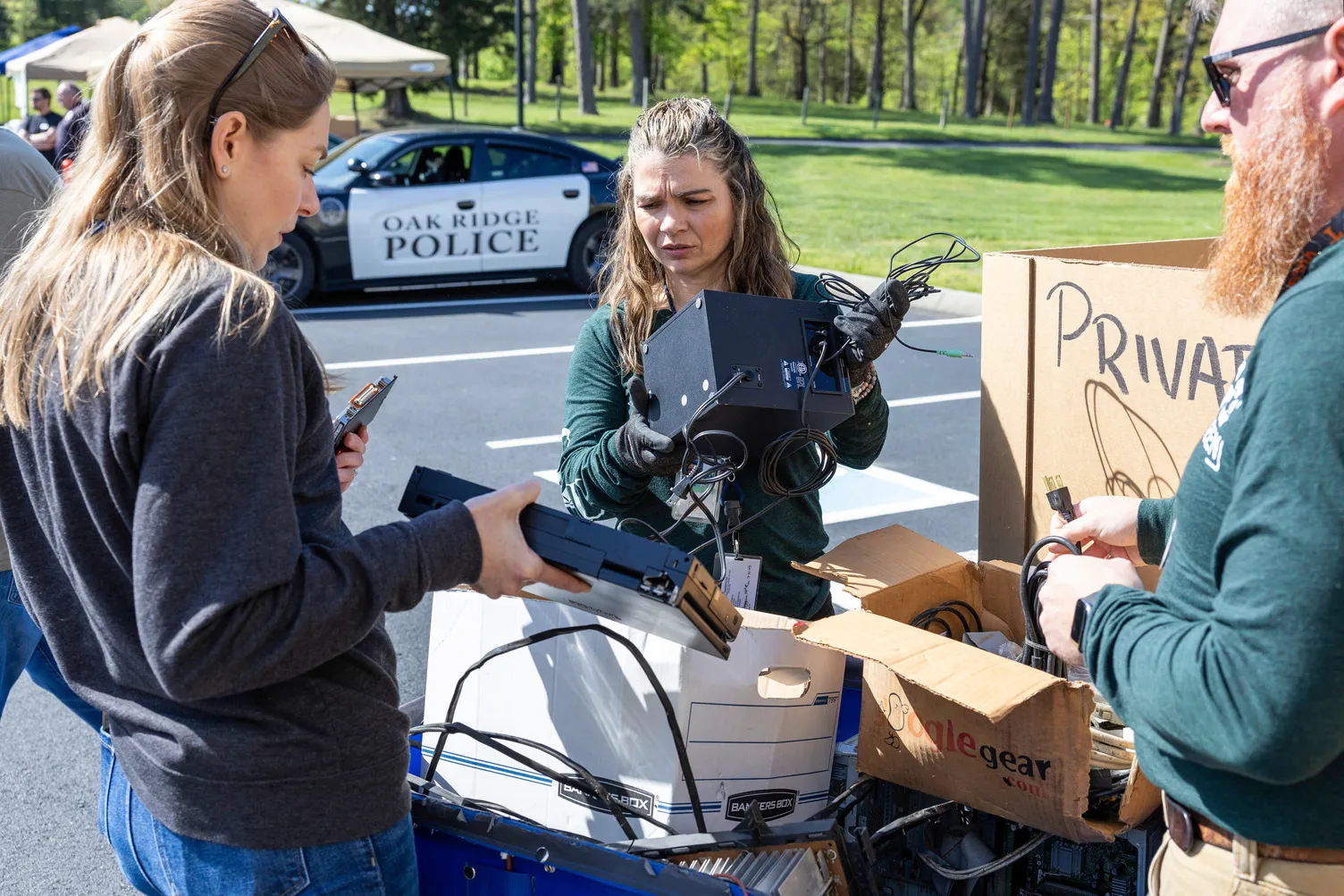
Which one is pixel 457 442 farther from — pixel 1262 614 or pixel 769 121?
pixel 769 121

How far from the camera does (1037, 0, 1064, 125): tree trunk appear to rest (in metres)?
42.6

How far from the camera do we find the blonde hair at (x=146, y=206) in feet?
4.00

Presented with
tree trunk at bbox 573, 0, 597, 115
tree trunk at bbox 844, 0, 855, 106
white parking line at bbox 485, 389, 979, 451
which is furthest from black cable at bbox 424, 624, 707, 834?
tree trunk at bbox 844, 0, 855, 106

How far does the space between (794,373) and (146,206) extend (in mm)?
1091

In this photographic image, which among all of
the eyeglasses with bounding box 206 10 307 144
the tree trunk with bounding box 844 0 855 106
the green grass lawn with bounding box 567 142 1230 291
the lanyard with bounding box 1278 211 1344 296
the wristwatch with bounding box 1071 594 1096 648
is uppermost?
the tree trunk with bounding box 844 0 855 106

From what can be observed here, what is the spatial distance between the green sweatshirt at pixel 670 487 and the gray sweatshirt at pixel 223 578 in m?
0.97

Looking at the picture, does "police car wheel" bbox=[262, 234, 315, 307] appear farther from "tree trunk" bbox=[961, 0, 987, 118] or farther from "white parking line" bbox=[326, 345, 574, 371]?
"tree trunk" bbox=[961, 0, 987, 118]

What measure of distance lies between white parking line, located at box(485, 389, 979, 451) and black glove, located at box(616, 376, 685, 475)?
4146 mm

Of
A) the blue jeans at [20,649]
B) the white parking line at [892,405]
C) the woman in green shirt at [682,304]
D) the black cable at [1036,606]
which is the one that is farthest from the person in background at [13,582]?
the white parking line at [892,405]

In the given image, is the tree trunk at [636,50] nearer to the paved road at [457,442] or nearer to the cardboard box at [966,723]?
the paved road at [457,442]

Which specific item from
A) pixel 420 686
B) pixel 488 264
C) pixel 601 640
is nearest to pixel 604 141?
pixel 488 264

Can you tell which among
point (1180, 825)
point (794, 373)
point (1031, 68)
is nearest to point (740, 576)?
point (794, 373)

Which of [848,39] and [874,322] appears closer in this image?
[874,322]

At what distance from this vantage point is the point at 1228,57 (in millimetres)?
1294
